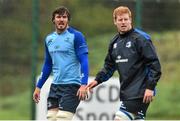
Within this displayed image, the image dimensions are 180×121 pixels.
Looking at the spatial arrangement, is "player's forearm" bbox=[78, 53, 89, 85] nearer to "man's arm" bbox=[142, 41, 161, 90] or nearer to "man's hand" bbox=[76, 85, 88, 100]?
"man's hand" bbox=[76, 85, 88, 100]

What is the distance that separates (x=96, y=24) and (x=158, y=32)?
121 centimetres

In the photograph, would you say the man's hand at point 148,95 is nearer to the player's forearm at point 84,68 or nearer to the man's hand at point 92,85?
the man's hand at point 92,85

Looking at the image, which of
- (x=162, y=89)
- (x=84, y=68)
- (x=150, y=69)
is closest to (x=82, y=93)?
(x=84, y=68)

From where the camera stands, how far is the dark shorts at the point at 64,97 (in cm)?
708

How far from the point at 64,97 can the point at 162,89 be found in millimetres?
6525

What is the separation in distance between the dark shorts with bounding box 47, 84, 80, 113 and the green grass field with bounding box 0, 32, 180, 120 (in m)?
4.67

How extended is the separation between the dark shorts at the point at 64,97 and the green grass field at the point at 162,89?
4675 mm

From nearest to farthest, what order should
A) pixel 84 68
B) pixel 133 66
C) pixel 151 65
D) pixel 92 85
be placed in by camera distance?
pixel 151 65 → pixel 133 66 → pixel 92 85 → pixel 84 68

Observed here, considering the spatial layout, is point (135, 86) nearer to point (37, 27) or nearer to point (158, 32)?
point (37, 27)

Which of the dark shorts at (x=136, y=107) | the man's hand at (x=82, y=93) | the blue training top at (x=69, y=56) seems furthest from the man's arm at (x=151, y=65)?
the blue training top at (x=69, y=56)

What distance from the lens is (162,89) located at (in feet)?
43.9

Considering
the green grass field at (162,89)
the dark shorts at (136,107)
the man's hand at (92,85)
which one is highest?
the man's hand at (92,85)

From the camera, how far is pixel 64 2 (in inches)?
494

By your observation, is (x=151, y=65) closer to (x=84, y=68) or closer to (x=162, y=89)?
(x=84, y=68)
